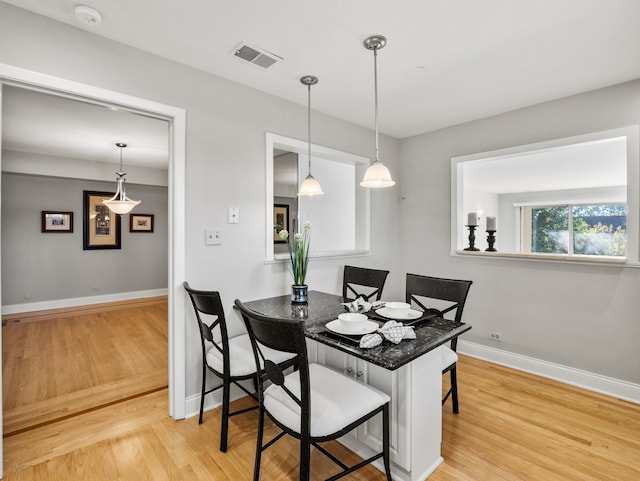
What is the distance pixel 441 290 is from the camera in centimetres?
230

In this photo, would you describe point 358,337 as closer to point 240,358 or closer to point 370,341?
point 370,341

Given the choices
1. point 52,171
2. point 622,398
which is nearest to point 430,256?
point 622,398

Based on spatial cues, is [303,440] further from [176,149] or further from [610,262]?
[610,262]

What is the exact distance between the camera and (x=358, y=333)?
161 centimetres

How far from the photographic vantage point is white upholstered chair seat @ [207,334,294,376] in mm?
1950

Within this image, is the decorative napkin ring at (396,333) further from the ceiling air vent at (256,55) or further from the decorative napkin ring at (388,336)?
the ceiling air vent at (256,55)

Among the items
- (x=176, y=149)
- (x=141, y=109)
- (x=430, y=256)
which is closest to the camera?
(x=141, y=109)

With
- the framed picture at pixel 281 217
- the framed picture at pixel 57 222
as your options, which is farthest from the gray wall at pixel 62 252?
the framed picture at pixel 281 217

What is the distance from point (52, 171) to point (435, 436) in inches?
238

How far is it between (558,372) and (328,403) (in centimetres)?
249

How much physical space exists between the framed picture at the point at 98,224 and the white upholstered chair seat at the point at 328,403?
18.5 ft

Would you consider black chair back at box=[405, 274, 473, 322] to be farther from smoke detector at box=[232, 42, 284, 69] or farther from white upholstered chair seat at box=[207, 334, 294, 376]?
smoke detector at box=[232, 42, 284, 69]

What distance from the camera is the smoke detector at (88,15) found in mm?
1649

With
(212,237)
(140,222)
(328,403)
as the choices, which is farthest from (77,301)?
(328,403)
